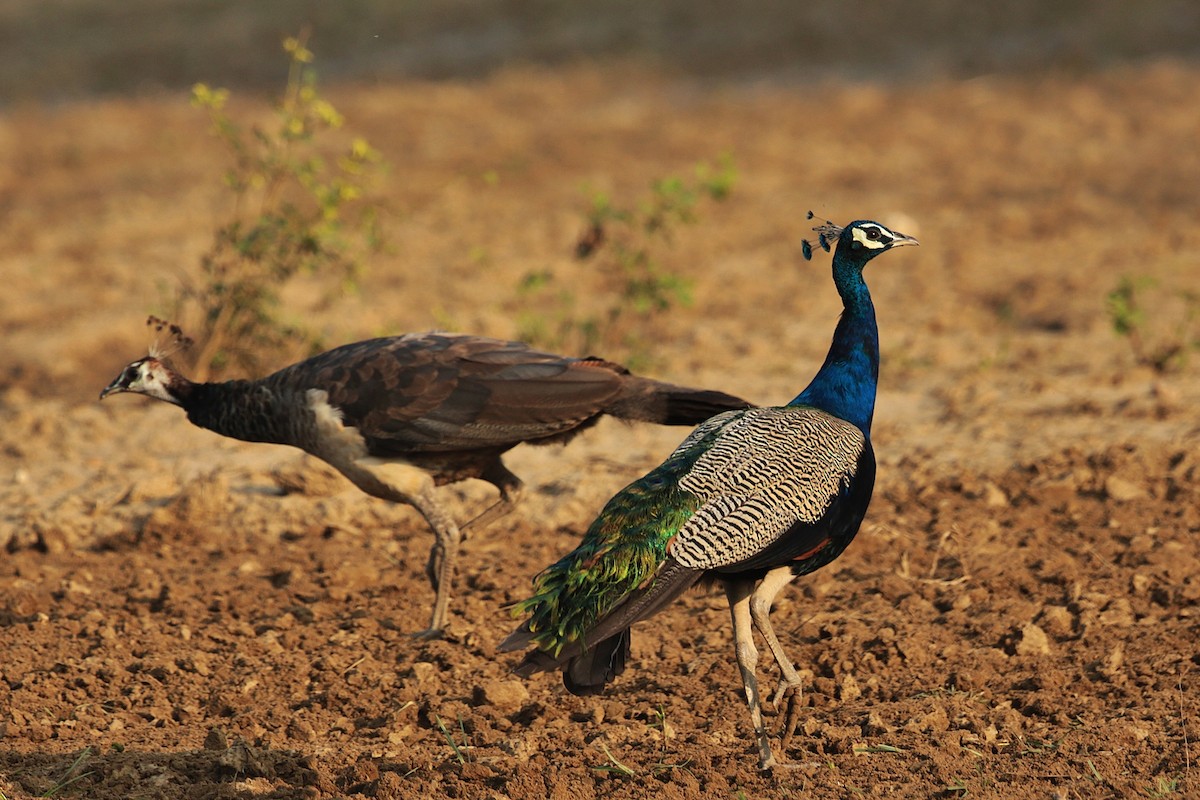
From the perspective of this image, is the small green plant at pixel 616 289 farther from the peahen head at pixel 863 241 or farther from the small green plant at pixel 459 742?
the small green plant at pixel 459 742

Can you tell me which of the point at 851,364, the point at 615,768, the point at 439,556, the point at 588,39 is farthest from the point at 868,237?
the point at 588,39

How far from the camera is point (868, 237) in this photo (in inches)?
207

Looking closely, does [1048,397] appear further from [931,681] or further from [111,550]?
[111,550]

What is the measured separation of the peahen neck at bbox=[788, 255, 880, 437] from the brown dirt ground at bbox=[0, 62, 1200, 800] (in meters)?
0.93

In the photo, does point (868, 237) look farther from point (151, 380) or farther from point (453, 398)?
point (151, 380)

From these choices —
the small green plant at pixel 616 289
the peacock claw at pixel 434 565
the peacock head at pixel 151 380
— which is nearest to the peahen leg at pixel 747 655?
the peacock claw at pixel 434 565

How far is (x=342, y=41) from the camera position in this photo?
19.8 meters

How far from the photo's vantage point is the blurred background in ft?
58.5

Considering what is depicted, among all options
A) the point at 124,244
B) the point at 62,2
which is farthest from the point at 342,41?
the point at 124,244

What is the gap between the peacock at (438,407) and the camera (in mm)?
6031

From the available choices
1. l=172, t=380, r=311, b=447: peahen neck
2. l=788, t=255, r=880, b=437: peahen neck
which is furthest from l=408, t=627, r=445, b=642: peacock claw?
l=788, t=255, r=880, b=437: peahen neck

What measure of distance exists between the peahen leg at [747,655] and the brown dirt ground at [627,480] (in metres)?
0.10

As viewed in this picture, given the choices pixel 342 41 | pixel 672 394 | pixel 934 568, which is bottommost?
pixel 934 568

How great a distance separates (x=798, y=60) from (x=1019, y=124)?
4186 mm
